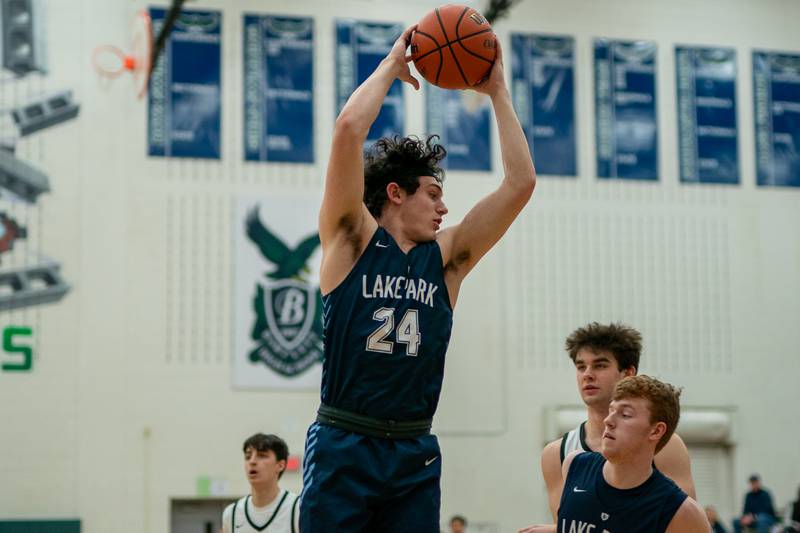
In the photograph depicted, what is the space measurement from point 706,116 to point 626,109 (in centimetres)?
154

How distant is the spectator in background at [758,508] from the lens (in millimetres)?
18172

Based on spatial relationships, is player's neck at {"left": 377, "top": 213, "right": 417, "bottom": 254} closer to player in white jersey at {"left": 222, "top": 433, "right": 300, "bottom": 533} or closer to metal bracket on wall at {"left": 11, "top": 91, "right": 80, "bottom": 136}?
player in white jersey at {"left": 222, "top": 433, "right": 300, "bottom": 533}

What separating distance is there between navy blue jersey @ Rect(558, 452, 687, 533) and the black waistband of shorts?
1083 millimetres

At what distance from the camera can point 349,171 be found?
4227 mm

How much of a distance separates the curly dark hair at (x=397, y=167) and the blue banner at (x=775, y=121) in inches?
697

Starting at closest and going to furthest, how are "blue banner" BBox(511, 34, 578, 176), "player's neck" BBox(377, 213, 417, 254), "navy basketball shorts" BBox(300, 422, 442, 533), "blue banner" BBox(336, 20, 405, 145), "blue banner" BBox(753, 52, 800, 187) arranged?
"navy basketball shorts" BBox(300, 422, 442, 533), "player's neck" BBox(377, 213, 417, 254), "blue banner" BBox(336, 20, 405, 145), "blue banner" BBox(511, 34, 578, 176), "blue banner" BBox(753, 52, 800, 187)

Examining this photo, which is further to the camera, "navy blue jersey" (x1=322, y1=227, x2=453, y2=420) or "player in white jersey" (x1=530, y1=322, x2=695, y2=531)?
"player in white jersey" (x1=530, y1=322, x2=695, y2=531)

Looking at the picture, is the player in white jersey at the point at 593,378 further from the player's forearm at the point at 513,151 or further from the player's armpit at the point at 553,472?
the player's forearm at the point at 513,151

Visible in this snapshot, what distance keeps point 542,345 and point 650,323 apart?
2014 mm

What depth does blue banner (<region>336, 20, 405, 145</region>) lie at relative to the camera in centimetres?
1953

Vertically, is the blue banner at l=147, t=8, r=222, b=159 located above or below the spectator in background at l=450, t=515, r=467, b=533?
above

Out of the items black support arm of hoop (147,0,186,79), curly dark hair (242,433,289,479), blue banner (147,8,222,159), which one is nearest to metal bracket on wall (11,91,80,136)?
blue banner (147,8,222,159)

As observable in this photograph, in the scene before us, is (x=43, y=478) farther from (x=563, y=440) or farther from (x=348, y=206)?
(x=348, y=206)

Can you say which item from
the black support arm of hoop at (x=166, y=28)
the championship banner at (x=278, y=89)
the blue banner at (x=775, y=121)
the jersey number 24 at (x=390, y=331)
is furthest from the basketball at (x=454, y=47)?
the blue banner at (x=775, y=121)
